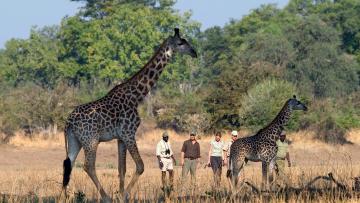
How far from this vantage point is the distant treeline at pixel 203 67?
50.8 m

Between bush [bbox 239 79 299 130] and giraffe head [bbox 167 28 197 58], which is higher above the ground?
bush [bbox 239 79 299 130]

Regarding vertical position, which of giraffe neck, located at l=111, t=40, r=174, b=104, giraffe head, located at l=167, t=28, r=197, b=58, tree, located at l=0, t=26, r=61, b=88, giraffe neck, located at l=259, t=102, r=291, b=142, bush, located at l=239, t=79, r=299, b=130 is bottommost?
giraffe neck, located at l=259, t=102, r=291, b=142

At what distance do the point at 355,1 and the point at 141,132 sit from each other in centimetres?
5260

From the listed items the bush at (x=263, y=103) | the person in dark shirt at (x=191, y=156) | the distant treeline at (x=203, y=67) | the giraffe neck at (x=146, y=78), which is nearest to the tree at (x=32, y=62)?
the distant treeline at (x=203, y=67)

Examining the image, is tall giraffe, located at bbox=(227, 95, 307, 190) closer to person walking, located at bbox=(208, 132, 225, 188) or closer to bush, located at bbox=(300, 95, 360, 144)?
person walking, located at bbox=(208, 132, 225, 188)

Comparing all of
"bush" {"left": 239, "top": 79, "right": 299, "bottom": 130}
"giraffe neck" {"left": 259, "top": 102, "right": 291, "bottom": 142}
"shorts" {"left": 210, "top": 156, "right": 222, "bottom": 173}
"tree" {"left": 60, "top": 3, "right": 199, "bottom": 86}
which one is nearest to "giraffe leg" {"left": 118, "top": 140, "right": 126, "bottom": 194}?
"giraffe neck" {"left": 259, "top": 102, "right": 291, "bottom": 142}

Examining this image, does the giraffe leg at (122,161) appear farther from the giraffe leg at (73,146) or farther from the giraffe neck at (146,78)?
the giraffe neck at (146,78)

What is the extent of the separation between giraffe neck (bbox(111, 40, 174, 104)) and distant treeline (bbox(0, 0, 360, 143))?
2860 centimetres

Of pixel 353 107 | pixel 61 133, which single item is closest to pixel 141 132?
pixel 61 133

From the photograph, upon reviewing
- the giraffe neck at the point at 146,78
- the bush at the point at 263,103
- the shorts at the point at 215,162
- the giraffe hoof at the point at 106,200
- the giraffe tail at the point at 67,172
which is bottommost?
the giraffe hoof at the point at 106,200

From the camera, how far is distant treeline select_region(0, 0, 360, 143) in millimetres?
50844

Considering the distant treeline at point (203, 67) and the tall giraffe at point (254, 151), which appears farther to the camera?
the distant treeline at point (203, 67)

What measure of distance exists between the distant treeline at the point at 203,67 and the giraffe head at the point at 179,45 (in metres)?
28.6

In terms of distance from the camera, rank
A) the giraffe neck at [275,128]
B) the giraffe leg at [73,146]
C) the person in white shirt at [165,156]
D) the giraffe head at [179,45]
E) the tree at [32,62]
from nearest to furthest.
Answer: the giraffe leg at [73,146]
the giraffe head at [179,45]
the giraffe neck at [275,128]
the person in white shirt at [165,156]
the tree at [32,62]
